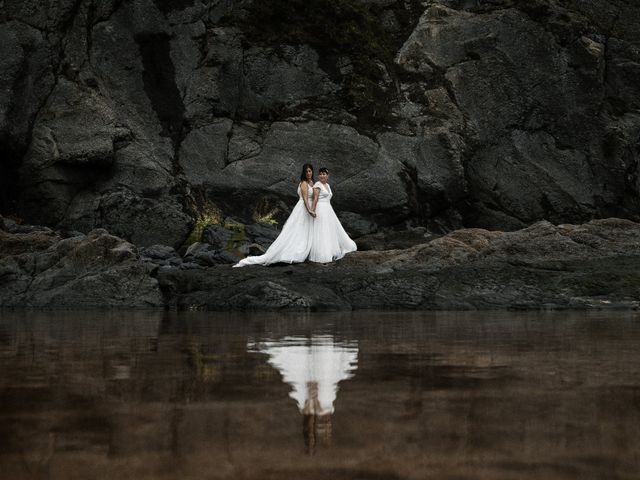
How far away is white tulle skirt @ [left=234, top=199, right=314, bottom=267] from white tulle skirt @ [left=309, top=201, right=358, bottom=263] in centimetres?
13

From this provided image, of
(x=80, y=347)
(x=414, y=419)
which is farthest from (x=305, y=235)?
(x=414, y=419)

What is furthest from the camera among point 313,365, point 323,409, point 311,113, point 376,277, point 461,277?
point 311,113

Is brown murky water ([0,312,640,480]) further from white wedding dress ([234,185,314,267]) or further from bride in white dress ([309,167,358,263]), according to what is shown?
bride in white dress ([309,167,358,263])

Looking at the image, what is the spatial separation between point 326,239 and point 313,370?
993 cm

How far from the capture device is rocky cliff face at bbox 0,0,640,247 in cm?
1931

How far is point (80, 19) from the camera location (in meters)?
20.8

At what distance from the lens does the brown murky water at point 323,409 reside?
1.89 meters

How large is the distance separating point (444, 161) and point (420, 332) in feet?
50.0

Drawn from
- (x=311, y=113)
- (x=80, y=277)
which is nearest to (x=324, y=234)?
(x=80, y=277)

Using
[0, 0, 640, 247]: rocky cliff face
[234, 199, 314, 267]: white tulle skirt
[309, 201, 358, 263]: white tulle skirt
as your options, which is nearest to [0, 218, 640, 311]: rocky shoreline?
[234, 199, 314, 267]: white tulle skirt

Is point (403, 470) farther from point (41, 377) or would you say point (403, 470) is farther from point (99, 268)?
point (99, 268)

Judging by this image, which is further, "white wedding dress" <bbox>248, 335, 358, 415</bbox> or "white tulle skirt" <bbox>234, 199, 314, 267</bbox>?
"white tulle skirt" <bbox>234, 199, 314, 267</bbox>

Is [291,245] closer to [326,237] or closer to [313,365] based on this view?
[326,237]

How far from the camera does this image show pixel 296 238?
13539mm
